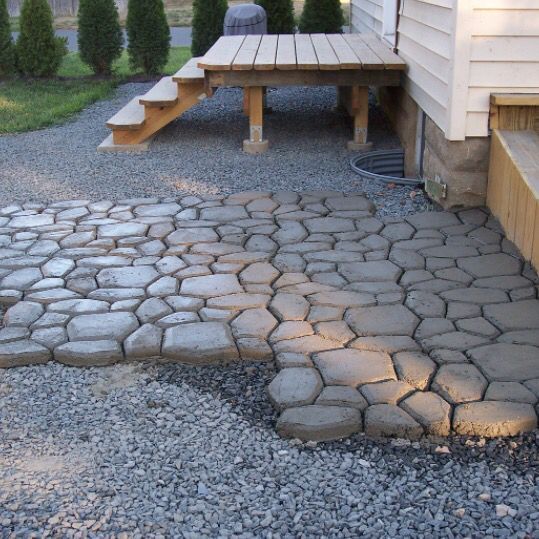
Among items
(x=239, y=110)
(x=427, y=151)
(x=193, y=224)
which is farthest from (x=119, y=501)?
(x=239, y=110)

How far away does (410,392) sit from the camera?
10.5 ft

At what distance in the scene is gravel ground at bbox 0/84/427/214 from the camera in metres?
6.04

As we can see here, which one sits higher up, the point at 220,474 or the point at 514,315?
the point at 514,315

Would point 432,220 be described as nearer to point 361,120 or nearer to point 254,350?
point 254,350

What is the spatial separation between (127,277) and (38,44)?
26.2ft

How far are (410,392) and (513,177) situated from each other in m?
1.83

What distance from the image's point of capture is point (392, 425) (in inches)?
→ 118

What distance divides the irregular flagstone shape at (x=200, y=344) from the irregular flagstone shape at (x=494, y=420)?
1.05 meters

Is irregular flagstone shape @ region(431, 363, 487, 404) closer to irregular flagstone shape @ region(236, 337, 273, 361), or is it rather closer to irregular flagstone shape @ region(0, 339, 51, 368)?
irregular flagstone shape @ region(236, 337, 273, 361)

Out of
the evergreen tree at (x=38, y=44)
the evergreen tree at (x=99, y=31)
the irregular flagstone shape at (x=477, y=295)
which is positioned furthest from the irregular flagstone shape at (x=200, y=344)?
the evergreen tree at (x=99, y=31)

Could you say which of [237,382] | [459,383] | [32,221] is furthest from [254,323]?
[32,221]

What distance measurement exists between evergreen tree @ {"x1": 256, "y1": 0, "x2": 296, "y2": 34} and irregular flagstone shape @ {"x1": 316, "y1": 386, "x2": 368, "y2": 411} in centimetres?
953

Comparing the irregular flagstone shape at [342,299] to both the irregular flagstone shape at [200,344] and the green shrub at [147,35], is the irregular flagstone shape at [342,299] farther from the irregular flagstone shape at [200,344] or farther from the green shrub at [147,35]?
the green shrub at [147,35]

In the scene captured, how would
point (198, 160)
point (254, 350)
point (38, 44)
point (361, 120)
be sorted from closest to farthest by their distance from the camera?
point (254, 350), point (198, 160), point (361, 120), point (38, 44)
